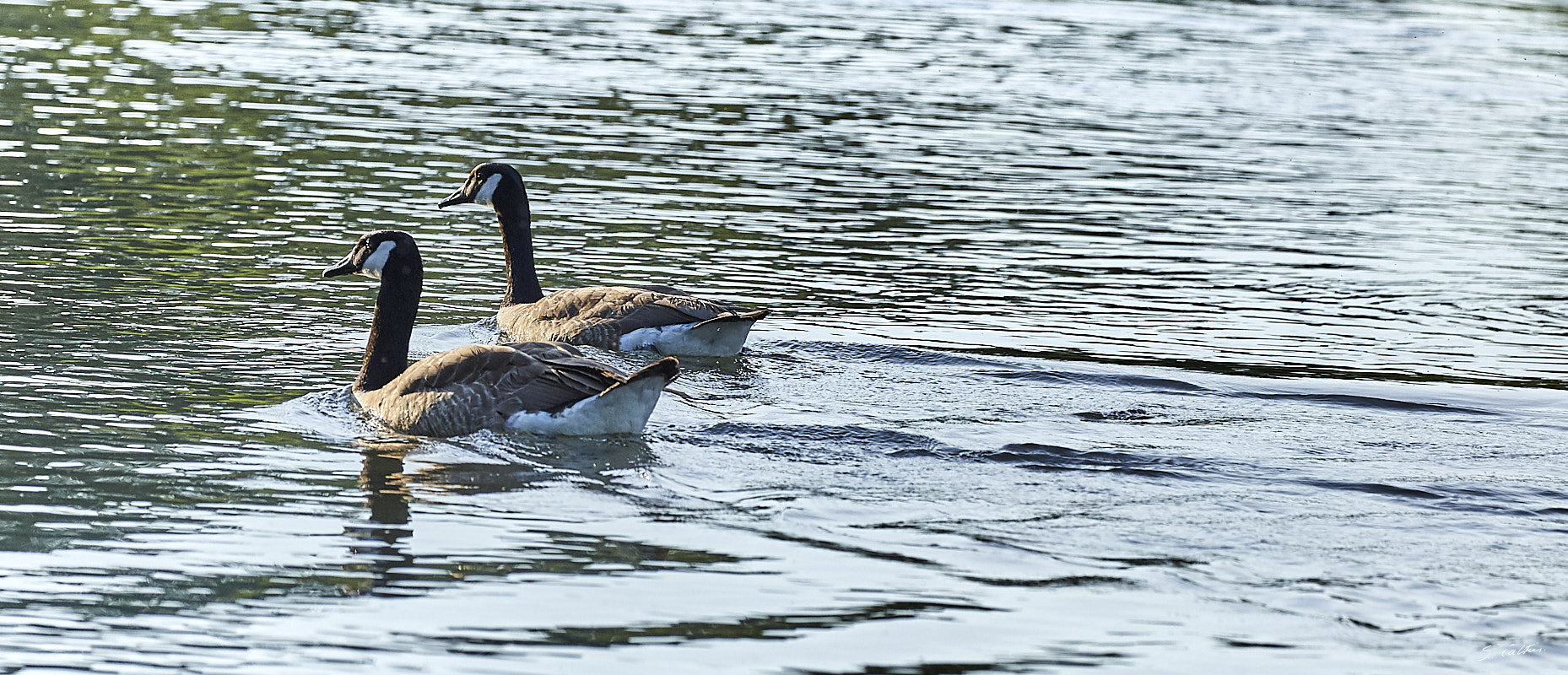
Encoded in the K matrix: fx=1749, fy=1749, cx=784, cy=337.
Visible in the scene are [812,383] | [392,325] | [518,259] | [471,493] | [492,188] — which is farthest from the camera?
[492,188]

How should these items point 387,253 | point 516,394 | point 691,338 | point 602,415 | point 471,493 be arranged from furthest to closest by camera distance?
point 691,338 → point 387,253 → point 516,394 → point 602,415 → point 471,493

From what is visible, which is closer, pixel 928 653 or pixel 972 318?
pixel 928 653

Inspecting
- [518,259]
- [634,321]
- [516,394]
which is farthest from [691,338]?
[516,394]

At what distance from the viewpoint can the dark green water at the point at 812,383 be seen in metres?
7.95

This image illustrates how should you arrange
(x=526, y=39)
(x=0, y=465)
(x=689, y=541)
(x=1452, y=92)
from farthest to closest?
1. (x=526, y=39)
2. (x=1452, y=92)
3. (x=0, y=465)
4. (x=689, y=541)

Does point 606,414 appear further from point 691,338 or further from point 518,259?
point 518,259

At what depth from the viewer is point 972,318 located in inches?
623

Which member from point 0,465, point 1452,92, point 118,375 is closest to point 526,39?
point 1452,92

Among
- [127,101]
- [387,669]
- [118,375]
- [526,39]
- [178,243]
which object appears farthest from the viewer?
[526,39]

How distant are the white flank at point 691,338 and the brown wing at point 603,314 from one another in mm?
61

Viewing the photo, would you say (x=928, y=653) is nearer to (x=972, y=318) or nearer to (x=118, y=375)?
(x=118, y=375)

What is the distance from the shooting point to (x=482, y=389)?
37.3 ft

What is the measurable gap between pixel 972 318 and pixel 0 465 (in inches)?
336

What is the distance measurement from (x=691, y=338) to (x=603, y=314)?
911 millimetres
